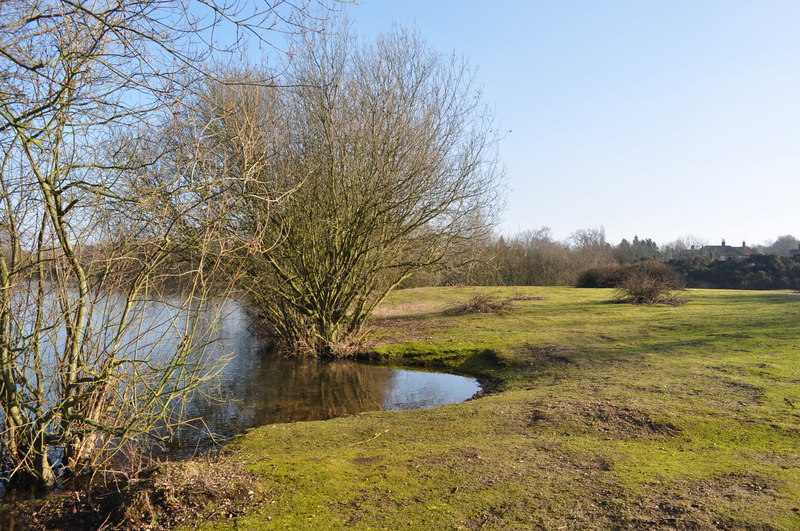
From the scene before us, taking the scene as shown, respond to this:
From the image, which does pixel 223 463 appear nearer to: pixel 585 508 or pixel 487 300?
pixel 585 508

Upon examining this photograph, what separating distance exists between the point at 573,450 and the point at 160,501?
395 cm

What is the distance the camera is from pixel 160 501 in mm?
4445

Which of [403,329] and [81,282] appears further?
[403,329]

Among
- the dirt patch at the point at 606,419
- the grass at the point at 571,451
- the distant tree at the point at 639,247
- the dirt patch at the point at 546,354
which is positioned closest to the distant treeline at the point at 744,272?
the distant tree at the point at 639,247

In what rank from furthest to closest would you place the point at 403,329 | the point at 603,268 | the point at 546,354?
the point at 603,268
the point at 403,329
the point at 546,354

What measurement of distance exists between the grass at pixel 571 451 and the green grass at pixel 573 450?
2cm

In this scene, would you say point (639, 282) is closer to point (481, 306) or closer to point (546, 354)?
point (481, 306)

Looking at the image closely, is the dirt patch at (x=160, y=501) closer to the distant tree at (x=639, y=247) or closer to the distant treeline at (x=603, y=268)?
the distant treeline at (x=603, y=268)

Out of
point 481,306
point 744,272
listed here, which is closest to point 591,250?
point 744,272

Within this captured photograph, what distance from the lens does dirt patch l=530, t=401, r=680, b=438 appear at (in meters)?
6.67

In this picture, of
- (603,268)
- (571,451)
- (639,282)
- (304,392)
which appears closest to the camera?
(571,451)

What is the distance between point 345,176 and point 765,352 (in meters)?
9.89

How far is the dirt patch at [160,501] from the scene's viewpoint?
4.37m

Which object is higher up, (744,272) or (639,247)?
(639,247)
